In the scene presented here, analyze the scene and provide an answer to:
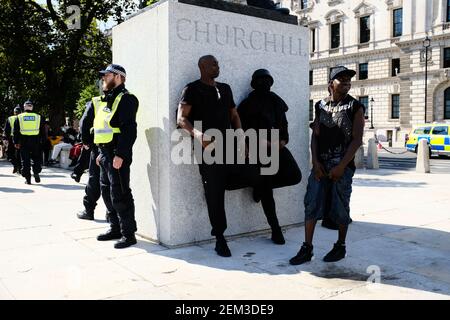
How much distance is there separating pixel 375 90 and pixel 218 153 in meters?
45.8

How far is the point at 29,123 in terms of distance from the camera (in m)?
10.3

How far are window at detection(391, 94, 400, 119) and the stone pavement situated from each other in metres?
41.5

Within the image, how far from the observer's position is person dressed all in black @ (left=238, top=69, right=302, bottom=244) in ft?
16.4

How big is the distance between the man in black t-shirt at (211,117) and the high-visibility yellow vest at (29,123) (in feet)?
23.1

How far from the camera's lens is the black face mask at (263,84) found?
4.99 metres

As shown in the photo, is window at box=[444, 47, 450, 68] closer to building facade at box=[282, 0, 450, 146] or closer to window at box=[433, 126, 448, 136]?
building facade at box=[282, 0, 450, 146]

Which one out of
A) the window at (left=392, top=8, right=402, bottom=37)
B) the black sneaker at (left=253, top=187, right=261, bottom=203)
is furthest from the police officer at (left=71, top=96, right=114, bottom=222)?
the window at (left=392, top=8, right=402, bottom=37)

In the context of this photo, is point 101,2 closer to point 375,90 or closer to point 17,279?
point 17,279

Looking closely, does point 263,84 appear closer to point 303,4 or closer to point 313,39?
point 313,39

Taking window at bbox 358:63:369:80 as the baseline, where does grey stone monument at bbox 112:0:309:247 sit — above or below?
below

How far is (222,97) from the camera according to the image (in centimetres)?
459

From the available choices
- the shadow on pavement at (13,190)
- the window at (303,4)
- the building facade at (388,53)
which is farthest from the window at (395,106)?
the shadow on pavement at (13,190)

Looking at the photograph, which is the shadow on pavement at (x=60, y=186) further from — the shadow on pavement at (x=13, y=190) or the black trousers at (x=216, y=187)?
the black trousers at (x=216, y=187)

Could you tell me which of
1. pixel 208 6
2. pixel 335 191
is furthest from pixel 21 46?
pixel 335 191
